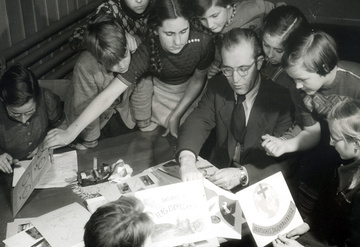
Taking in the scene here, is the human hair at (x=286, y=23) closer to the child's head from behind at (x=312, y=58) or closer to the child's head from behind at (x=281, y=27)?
the child's head from behind at (x=281, y=27)

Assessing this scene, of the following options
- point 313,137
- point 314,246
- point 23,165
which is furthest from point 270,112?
point 23,165

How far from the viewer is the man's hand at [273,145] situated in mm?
1625

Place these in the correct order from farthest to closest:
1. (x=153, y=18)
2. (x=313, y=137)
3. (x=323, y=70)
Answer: (x=153, y=18) < (x=313, y=137) < (x=323, y=70)

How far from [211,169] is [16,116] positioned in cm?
96

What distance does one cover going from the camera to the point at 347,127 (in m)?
1.38

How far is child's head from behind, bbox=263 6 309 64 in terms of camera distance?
1611 mm

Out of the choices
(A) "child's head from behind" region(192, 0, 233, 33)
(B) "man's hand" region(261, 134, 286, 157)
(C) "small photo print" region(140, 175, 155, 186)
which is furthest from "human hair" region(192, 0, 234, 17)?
(C) "small photo print" region(140, 175, 155, 186)

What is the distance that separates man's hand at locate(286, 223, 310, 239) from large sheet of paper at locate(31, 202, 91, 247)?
2.49ft

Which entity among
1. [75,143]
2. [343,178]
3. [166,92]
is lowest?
[75,143]

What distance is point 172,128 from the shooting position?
A: 7.09 feet

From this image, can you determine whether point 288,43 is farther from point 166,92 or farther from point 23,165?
point 23,165

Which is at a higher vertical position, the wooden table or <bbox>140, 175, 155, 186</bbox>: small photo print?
<bbox>140, 175, 155, 186</bbox>: small photo print

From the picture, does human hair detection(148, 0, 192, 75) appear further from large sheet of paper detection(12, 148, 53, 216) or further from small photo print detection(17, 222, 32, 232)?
small photo print detection(17, 222, 32, 232)

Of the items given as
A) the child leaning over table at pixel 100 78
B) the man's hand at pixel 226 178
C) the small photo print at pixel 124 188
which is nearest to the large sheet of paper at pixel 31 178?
the small photo print at pixel 124 188
